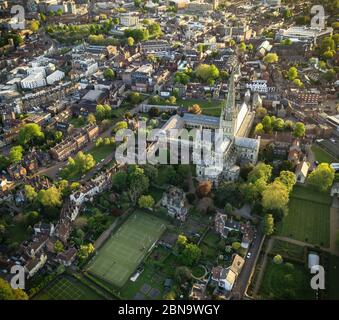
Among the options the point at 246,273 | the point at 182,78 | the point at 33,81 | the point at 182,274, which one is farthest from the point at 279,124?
the point at 33,81

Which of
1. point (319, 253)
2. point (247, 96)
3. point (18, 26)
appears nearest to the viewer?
point (319, 253)

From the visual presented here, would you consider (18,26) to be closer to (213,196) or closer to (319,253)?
(213,196)

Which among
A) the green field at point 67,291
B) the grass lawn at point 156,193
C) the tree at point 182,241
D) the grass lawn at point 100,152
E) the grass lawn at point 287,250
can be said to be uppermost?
the tree at point 182,241

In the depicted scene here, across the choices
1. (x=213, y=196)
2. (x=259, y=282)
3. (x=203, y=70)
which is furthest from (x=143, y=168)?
(x=203, y=70)

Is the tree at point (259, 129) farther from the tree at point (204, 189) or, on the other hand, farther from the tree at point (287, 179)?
the tree at point (204, 189)

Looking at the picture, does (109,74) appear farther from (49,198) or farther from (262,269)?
(262,269)

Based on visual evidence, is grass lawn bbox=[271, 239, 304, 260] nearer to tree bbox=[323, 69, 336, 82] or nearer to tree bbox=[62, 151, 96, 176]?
tree bbox=[62, 151, 96, 176]

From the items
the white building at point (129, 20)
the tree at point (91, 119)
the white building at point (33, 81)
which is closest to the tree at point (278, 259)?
the tree at point (91, 119)
